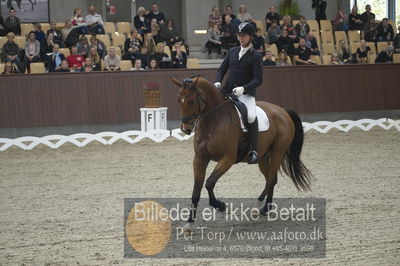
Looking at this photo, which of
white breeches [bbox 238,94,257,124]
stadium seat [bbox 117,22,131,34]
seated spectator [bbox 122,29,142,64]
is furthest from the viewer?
stadium seat [bbox 117,22,131,34]

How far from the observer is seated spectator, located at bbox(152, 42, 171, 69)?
630 inches

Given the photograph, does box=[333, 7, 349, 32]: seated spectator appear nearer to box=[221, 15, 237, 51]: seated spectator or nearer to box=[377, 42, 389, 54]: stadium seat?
box=[377, 42, 389, 54]: stadium seat

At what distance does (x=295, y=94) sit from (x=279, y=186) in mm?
7487

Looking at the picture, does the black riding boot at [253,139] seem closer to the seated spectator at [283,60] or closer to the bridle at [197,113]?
the bridle at [197,113]

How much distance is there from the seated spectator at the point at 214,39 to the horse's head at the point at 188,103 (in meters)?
11.8

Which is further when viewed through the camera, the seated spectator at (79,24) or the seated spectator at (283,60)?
the seated spectator at (79,24)

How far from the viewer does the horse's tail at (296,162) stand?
785 centimetres

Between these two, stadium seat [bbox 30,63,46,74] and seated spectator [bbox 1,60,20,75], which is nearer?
A: seated spectator [bbox 1,60,20,75]

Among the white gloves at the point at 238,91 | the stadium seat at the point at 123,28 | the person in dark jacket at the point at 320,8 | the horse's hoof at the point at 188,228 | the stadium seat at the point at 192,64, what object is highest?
the person in dark jacket at the point at 320,8

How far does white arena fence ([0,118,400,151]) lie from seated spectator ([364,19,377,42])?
212 inches

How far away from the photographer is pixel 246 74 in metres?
7.34

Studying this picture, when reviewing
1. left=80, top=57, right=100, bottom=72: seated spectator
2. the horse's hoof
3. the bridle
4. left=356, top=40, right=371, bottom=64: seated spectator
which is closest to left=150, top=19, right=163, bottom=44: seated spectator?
left=80, top=57, right=100, bottom=72: seated spectator

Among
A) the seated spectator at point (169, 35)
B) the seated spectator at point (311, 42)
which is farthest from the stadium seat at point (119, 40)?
the seated spectator at point (311, 42)

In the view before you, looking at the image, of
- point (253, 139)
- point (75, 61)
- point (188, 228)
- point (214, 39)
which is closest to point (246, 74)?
point (253, 139)
